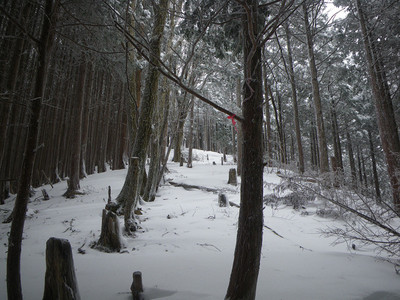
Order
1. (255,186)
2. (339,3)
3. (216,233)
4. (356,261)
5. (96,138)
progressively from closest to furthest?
(255,186) → (356,261) → (216,233) → (339,3) → (96,138)

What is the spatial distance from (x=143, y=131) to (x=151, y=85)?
125cm

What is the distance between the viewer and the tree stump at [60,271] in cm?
205

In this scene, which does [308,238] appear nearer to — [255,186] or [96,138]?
[255,186]

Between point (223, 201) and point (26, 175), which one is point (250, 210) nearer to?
point (26, 175)

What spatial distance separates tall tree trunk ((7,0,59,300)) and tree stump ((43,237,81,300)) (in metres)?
0.33

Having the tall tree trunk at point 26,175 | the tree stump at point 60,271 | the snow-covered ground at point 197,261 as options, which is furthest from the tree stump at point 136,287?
the tall tree trunk at point 26,175

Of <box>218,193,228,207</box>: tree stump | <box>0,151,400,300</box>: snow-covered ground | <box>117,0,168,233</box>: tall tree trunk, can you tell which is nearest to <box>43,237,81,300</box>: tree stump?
<box>0,151,400,300</box>: snow-covered ground

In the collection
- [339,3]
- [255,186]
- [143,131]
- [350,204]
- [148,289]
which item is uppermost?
[339,3]

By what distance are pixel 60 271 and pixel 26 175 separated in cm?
100

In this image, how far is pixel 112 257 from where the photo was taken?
3.39 metres

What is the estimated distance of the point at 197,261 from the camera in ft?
10.7

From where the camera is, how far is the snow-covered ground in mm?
2494

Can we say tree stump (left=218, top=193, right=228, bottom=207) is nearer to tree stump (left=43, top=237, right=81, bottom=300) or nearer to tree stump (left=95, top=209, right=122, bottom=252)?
tree stump (left=95, top=209, right=122, bottom=252)

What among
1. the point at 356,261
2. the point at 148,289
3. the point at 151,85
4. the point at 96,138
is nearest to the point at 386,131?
the point at 356,261
